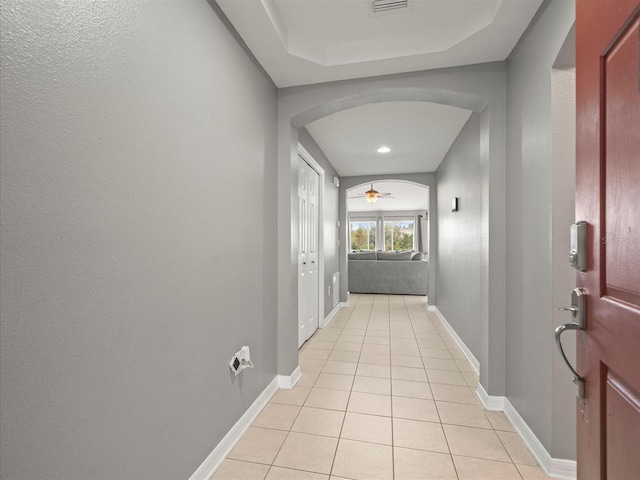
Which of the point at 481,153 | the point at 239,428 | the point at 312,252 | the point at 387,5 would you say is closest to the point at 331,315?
the point at 312,252

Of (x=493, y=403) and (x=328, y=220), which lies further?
(x=328, y=220)

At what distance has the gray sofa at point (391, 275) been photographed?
6.87m

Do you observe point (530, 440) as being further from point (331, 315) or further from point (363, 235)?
point (363, 235)

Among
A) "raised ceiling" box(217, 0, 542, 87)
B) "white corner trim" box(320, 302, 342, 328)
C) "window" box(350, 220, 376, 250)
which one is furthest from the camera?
"window" box(350, 220, 376, 250)

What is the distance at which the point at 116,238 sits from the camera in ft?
3.40

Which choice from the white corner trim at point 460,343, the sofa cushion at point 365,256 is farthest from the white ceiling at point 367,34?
the sofa cushion at point 365,256

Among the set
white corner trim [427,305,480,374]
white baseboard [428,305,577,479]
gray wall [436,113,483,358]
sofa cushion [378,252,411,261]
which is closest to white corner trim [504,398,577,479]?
white baseboard [428,305,577,479]

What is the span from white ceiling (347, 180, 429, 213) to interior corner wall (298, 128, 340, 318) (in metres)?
2.11

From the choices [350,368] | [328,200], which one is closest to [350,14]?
[350,368]

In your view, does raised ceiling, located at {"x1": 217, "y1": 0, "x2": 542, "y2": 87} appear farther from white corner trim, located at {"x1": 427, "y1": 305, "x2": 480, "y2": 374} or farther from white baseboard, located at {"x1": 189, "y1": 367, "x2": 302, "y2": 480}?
white corner trim, located at {"x1": 427, "y1": 305, "x2": 480, "y2": 374}

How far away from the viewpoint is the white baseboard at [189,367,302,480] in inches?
59.8

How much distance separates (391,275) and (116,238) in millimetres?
6382

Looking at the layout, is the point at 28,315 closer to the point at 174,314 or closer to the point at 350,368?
the point at 174,314

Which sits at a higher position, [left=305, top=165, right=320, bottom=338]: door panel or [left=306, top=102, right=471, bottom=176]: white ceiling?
[left=306, top=102, right=471, bottom=176]: white ceiling
